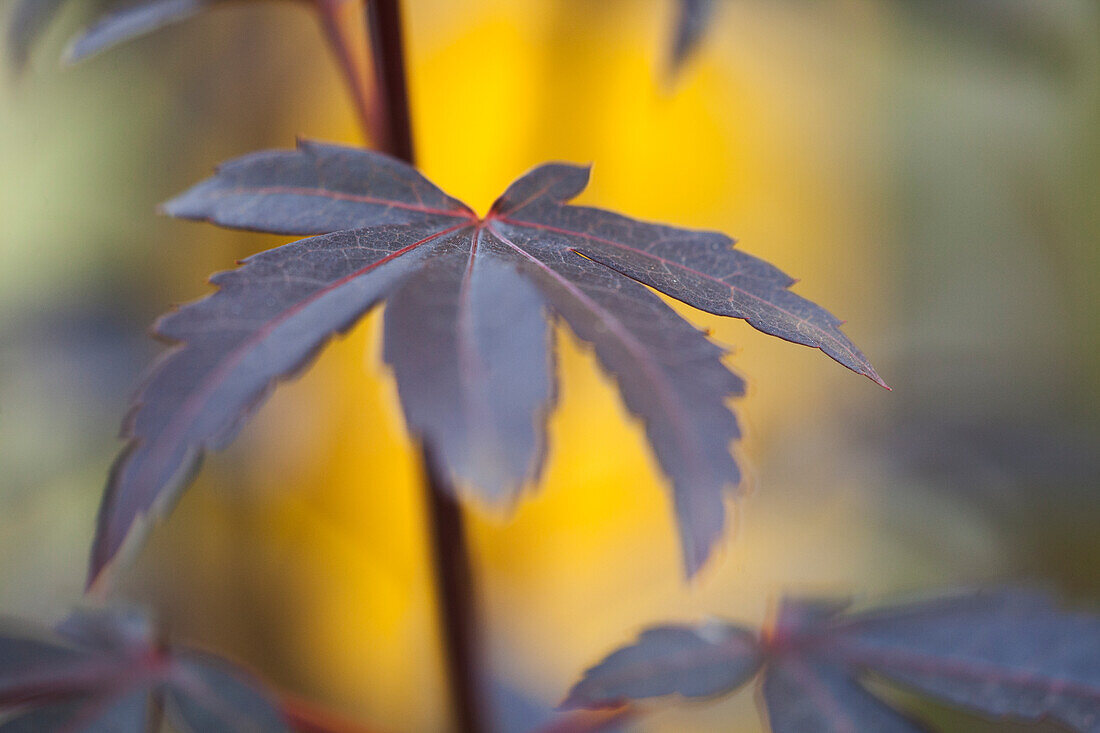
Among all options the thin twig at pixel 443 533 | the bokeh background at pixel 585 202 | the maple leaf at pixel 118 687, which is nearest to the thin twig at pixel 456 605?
the thin twig at pixel 443 533

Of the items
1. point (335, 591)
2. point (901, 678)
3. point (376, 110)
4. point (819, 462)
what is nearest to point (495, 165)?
point (335, 591)

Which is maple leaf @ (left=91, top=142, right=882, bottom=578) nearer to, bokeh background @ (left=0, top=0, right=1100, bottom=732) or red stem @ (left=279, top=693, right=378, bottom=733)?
red stem @ (left=279, top=693, right=378, bottom=733)

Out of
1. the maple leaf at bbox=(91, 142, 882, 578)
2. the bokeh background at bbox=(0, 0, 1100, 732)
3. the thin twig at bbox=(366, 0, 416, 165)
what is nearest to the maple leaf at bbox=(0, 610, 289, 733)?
the maple leaf at bbox=(91, 142, 882, 578)

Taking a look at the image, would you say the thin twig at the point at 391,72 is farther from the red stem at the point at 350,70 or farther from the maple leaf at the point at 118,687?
the maple leaf at the point at 118,687

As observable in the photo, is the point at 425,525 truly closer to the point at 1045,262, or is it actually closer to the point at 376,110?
the point at 376,110

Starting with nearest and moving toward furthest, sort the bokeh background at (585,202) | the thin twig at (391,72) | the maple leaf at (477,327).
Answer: the maple leaf at (477,327) < the thin twig at (391,72) < the bokeh background at (585,202)
